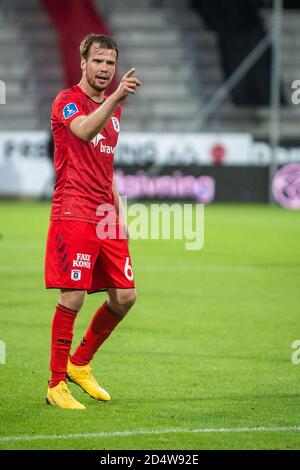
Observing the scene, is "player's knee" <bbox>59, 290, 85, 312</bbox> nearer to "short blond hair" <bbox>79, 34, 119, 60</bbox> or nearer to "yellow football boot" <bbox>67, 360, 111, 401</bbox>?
"yellow football boot" <bbox>67, 360, 111, 401</bbox>

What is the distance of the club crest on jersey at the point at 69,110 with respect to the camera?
255 inches

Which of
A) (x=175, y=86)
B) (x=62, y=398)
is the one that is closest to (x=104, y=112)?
(x=62, y=398)

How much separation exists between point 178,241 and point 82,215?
1320 cm

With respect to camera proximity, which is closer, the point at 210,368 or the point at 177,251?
the point at 210,368

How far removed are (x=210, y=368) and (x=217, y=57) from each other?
2597cm

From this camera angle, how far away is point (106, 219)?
672 centimetres

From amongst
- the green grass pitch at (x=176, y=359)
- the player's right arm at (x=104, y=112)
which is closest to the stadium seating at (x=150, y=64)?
the green grass pitch at (x=176, y=359)

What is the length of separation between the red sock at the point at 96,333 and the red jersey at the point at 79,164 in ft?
2.22

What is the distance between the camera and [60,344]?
667 centimetres

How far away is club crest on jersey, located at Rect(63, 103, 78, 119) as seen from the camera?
6.47 m

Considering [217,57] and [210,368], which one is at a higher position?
[217,57]
